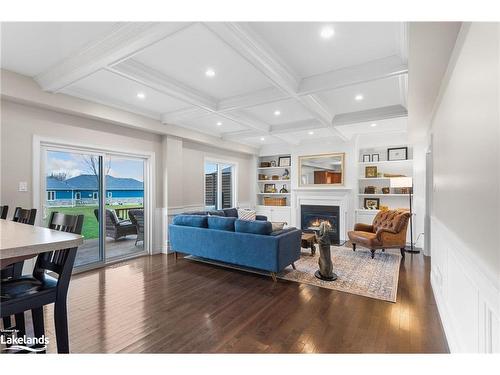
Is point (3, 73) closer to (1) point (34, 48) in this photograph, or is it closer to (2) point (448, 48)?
(1) point (34, 48)

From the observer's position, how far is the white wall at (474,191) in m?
1.07

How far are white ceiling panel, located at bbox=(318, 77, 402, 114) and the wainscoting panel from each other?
2.17m

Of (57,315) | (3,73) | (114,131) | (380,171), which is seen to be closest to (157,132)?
(114,131)

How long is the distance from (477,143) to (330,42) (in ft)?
5.32

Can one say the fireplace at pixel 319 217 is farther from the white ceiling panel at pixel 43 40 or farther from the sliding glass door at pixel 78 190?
the white ceiling panel at pixel 43 40

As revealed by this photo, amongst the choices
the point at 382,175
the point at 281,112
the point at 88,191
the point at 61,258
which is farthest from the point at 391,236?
the point at 88,191

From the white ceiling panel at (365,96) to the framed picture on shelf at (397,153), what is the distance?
7.10 ft

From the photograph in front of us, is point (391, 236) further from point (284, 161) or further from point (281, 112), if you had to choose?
point (284, 161)

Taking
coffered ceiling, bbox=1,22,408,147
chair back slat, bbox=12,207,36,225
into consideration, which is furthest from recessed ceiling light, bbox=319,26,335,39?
chair back slat, bbox=12,207,36,225

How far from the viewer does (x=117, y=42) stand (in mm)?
2270

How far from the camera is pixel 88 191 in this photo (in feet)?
13.6

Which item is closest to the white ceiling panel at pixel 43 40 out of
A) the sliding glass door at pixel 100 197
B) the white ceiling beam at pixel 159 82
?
the white ceiling beam at pixel 159 82

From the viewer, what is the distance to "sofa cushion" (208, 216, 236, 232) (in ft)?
12.9

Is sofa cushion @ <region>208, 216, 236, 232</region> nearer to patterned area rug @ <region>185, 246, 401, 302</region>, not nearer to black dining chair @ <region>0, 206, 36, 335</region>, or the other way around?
patterned area rug @ <region>185, 246, 401, 302</region>
